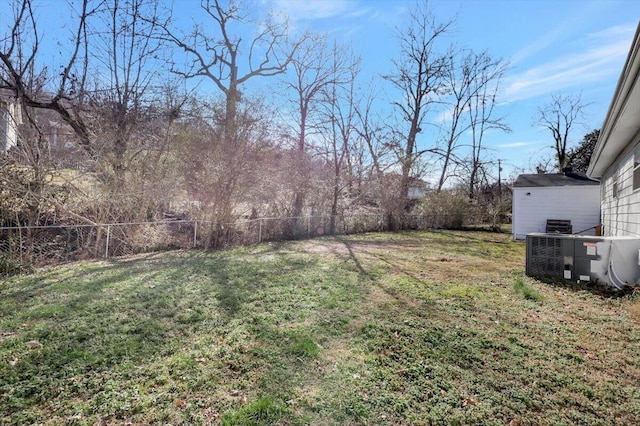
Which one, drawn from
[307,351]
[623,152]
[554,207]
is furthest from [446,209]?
[307,351]

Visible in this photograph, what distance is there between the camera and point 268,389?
2193 millimetres

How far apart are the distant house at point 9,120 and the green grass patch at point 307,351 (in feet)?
11.6

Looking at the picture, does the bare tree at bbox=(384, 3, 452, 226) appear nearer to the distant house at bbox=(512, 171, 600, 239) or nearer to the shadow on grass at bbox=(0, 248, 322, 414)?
the distant house at bbox=(512, 171, 600, 239)

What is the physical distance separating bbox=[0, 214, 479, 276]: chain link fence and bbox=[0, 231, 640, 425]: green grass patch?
69 centimetres

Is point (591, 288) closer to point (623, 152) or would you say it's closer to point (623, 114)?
point (623, 114)

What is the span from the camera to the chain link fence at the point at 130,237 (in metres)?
5.17

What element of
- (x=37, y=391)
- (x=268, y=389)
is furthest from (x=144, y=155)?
(x=268, y=389)

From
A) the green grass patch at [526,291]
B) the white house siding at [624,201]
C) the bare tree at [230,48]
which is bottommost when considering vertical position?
the green grass patch at [526,291]

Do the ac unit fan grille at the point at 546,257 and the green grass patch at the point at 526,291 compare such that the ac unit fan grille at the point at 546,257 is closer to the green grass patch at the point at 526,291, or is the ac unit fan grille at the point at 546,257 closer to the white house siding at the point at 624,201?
the green grass patch at the point at 526,291

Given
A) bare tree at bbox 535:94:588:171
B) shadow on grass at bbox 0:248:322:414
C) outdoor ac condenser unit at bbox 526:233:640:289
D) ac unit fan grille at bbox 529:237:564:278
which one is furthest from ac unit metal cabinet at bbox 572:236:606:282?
bare tree at bbox 535:94:588:171

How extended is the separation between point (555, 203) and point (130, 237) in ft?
46.5

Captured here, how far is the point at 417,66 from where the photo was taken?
1825 centimetres

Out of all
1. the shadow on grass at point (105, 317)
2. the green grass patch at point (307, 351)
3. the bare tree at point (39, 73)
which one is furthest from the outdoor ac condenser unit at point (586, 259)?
the bare tree at point (39, 73)

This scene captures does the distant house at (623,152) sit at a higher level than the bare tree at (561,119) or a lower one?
lower
